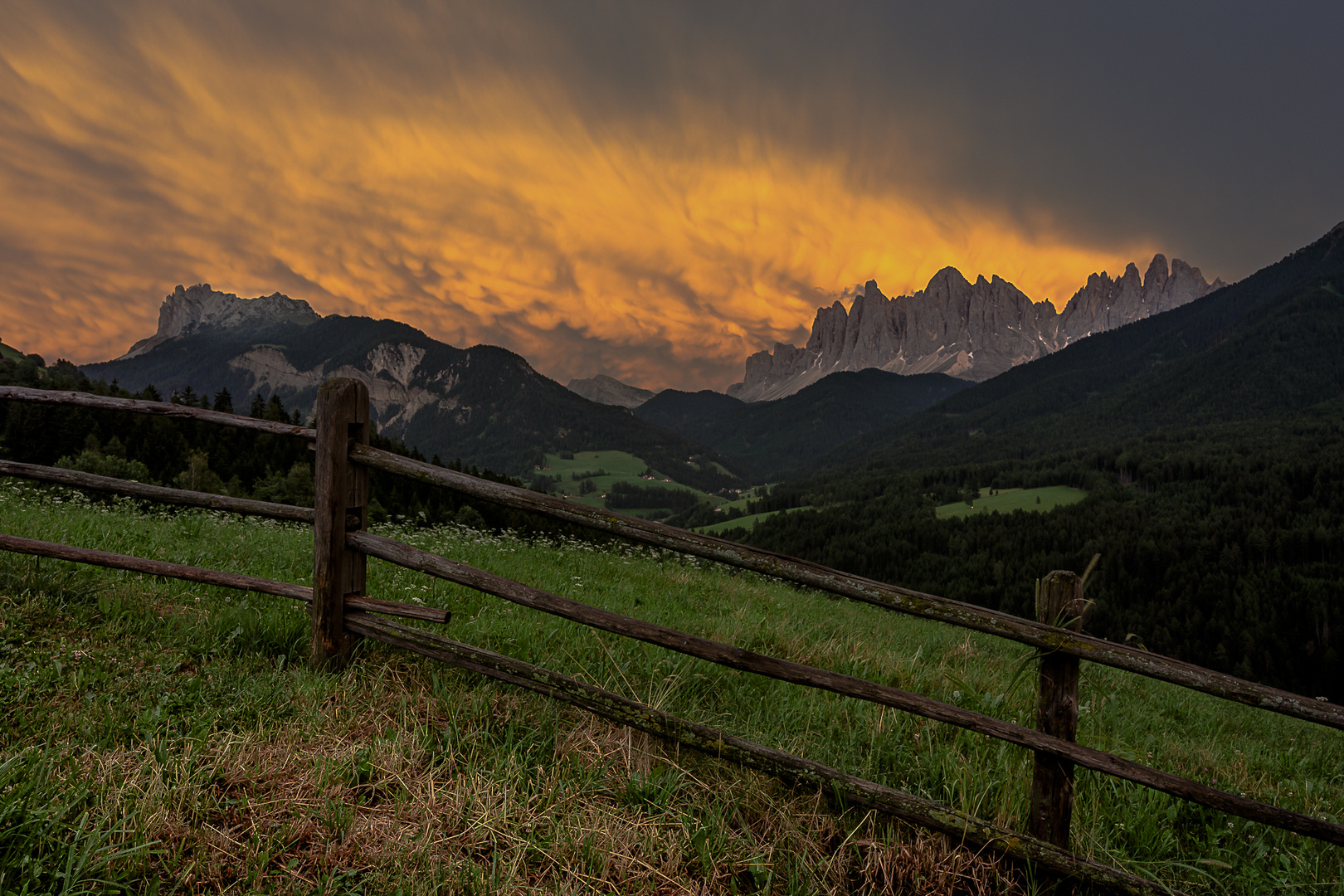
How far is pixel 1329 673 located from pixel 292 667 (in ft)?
350

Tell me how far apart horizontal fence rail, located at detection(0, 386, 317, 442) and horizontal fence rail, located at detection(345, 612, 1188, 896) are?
1.90m

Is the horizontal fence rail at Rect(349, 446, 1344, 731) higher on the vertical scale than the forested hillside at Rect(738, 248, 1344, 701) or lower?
higher

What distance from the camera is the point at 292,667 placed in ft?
13.3

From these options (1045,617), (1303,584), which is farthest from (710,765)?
(1303,584)

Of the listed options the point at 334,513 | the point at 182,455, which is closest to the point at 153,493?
the point at 334,513

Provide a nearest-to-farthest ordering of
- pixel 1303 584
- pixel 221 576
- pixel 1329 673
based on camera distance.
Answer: pixel 221 576 < pixel 1329 673 < pixel 1303 584

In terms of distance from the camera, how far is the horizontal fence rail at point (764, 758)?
293cm

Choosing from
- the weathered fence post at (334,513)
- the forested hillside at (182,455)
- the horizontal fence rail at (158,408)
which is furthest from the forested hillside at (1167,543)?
the horizontal fence rail at (158,408)

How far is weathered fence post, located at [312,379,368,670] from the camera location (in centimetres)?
398

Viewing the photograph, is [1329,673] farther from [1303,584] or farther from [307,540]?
[307,540]

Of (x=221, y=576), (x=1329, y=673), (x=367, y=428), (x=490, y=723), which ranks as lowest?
(x=1329, y=673)

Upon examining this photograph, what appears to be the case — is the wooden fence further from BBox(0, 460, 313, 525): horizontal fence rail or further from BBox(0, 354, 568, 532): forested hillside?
BBox(0, 354, 568, 532): forested hillside

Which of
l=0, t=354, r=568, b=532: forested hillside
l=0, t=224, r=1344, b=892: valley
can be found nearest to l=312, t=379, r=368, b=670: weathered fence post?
l=0, t=224, r=1344, b=892: valley

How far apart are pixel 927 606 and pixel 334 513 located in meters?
3.81
